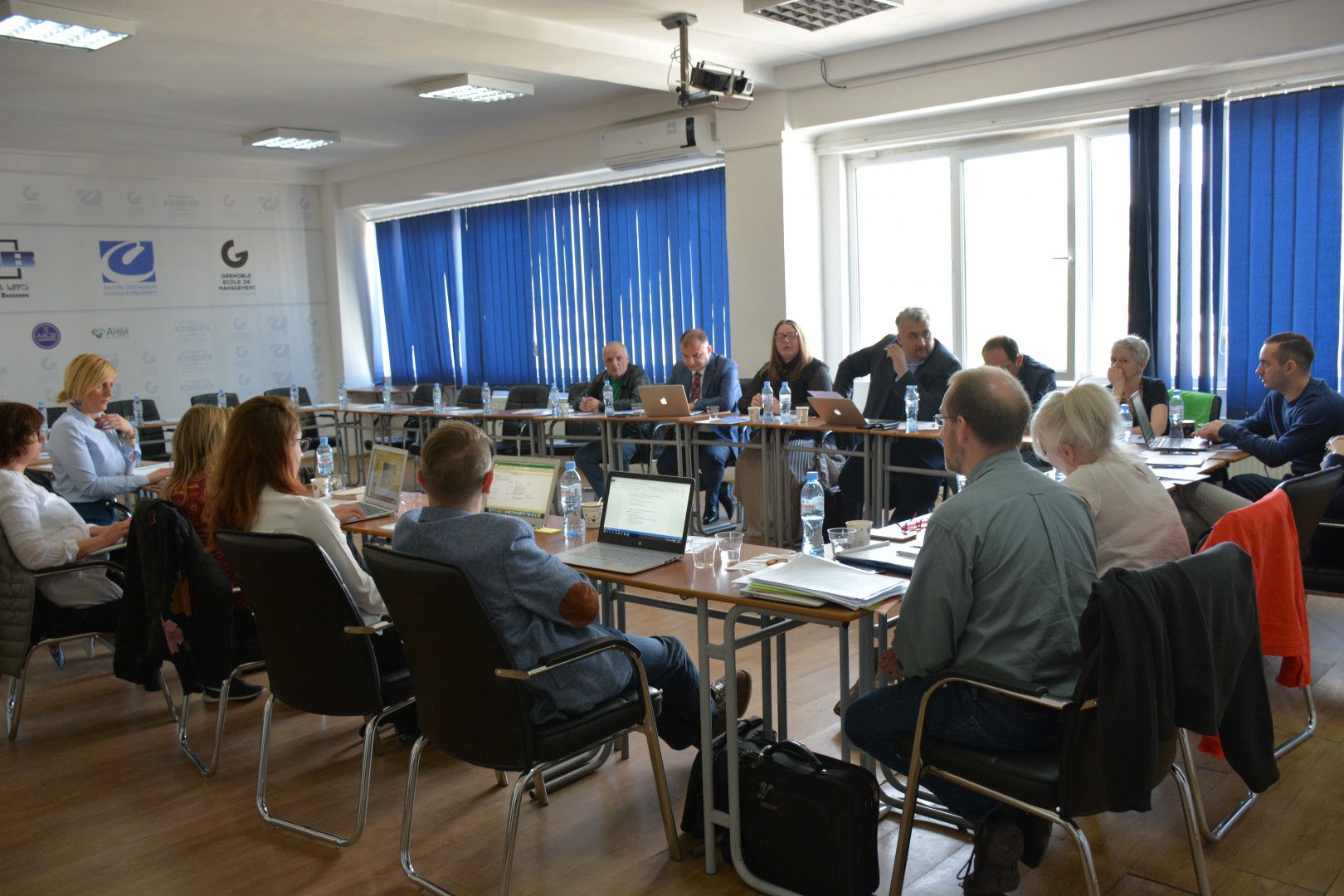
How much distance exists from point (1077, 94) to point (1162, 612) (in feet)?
17.5

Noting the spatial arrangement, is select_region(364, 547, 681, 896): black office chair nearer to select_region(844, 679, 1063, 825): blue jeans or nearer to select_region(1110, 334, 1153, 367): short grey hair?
select_region(844, 679, 1063, 825): blue jeans

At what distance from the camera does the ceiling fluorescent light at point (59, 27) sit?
16.5ft

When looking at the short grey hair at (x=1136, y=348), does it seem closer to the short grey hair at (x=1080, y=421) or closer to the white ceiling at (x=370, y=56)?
the white ceiling at (x=370, y=56)

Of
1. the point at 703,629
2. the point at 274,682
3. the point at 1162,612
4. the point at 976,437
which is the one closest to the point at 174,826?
the point at 274,682

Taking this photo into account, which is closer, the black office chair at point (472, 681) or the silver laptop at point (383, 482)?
the black office chair at point (472, 681)

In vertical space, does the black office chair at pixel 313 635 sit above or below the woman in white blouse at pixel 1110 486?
below

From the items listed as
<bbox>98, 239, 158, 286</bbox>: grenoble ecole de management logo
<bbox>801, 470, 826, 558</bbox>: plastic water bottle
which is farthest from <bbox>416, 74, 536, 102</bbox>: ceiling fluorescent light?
<bbox>801, 470, 826, 558</bbox>: plastic water bottle

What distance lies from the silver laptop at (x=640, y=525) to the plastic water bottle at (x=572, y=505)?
16cm

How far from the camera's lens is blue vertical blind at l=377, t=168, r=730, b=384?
8.69 m

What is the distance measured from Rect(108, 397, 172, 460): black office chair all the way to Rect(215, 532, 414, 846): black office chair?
20.9 feet

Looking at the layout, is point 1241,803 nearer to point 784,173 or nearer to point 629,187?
point 784,173

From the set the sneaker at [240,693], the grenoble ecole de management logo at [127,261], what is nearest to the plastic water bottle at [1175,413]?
the sneaker at [240,693]

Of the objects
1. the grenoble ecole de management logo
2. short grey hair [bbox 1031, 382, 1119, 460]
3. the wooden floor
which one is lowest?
the wooden floor

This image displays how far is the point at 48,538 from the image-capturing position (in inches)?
149
